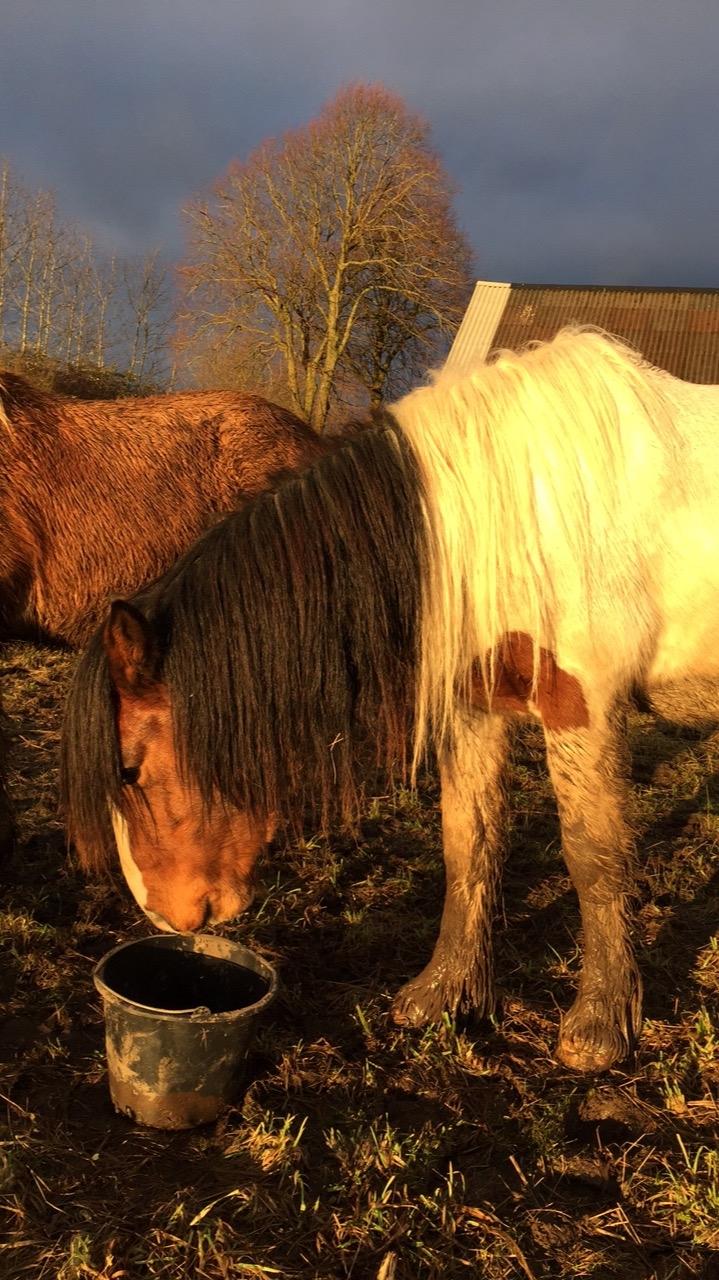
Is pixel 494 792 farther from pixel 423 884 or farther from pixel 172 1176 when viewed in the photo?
pixel 172 1176

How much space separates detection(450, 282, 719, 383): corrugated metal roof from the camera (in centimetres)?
1488

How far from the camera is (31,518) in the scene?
3.70 meters

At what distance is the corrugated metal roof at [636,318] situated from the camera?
14.9 m

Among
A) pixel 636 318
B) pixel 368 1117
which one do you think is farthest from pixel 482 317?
pixel 368 1117

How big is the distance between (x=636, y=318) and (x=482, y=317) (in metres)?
2.93

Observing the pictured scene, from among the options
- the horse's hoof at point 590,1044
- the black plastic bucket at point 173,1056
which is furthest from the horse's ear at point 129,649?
the horse's hoof at point 590,1044

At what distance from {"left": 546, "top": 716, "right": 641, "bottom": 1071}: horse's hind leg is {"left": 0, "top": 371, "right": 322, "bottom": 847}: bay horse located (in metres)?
1.83

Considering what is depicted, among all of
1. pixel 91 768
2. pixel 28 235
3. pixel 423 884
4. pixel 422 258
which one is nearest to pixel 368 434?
pixel 91 768

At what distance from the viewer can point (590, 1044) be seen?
2654 millimetres

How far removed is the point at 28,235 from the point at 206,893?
17.9 meters

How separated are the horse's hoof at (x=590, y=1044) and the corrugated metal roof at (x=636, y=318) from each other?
529 inches

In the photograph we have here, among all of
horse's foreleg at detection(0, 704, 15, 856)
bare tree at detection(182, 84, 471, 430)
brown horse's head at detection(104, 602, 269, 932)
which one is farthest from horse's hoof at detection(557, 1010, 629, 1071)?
bare tree at detection(182, 84, 471, 430)

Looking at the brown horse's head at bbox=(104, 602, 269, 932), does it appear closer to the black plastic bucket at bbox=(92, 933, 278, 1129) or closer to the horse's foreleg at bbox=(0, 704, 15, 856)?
the black plastic bucket at bbox=(92, 933, 278, 1129)

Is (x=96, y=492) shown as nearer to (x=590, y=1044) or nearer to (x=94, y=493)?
(x=94, y=493)
